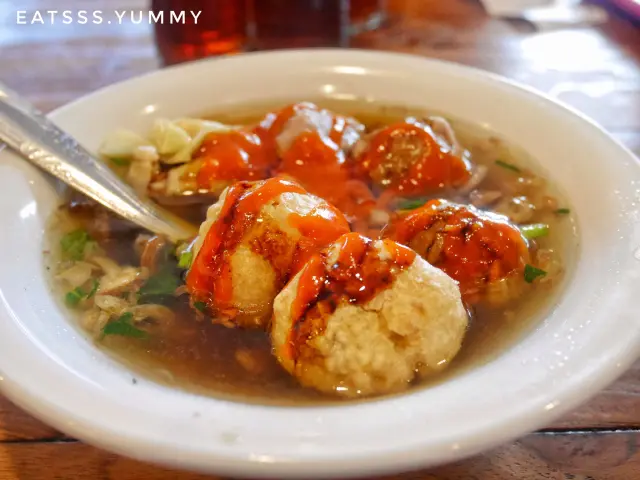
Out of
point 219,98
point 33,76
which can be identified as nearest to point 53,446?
point 219,98

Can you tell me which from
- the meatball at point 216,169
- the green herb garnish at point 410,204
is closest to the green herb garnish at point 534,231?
the green herb garnish at point 410,204

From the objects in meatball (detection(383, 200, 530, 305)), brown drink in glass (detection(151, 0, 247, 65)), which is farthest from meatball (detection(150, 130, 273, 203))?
brown drink in glass (detection(151, 0, 247, 65))

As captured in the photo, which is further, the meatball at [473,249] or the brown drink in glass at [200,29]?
the brown drink in glass at [200,29]

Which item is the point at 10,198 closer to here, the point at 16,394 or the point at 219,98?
the point at 16,394

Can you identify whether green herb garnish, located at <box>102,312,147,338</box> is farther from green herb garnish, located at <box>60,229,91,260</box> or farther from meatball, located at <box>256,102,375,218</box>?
meatball, located at <box>256,102,375,218</box>

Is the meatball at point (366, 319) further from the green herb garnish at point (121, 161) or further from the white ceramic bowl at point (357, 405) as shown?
the green herb garnish at point (121, 161)

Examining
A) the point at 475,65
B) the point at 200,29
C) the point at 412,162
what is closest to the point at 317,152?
the point at 412,162
